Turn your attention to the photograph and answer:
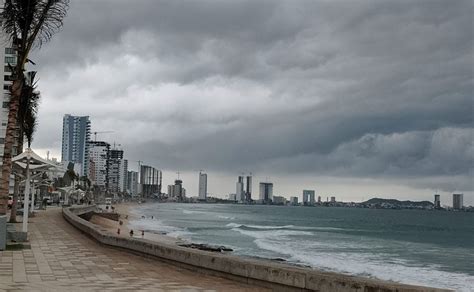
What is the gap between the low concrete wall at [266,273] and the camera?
7.71 metres

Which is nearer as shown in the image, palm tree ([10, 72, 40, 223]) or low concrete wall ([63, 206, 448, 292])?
low concrete wall ([63, 206, 448, 292])

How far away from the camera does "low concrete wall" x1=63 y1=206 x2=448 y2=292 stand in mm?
7707

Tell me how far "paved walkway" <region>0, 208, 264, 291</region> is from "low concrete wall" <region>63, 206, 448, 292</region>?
18 centimetres

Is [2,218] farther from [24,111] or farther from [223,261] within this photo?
[24,111]

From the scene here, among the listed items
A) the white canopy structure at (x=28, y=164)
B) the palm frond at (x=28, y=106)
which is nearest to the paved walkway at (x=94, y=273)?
the white canopy structure at (x=28, y=164)

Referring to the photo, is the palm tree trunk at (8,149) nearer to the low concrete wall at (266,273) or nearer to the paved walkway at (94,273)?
the paved walkway at (94,273)

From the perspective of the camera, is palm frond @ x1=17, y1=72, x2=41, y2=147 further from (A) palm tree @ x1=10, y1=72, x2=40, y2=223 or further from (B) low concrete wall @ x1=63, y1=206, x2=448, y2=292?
(B) low concrete wall @ x1=63, y1=206, x2=448, y2=292

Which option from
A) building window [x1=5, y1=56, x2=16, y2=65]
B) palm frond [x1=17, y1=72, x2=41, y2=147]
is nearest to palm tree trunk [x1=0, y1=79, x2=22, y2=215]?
palm frond [x1=17, y1=72, x2=41, y2=147]

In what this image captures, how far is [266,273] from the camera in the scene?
9.23 metres

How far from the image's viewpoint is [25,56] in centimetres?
1606

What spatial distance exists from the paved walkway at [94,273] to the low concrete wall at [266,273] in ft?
0.58

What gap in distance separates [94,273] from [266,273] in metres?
3.77

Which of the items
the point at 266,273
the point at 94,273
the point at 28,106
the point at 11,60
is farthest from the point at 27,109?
the point at 11,60

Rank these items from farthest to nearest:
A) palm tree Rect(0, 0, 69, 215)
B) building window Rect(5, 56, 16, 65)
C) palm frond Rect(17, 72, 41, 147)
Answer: building window Rect(5, 56, 16, 65) → palm frond Rect(17, 72, 41, 147) → palm tree Rect(0, 0, 69, 215)
